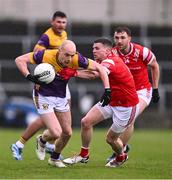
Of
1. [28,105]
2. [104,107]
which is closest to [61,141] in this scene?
[104,107]

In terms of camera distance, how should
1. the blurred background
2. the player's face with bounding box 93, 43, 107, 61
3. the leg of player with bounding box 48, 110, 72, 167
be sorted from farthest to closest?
the blurred background
the leg of player with bounding box 48, 110, 72, 167
the player's face with bounding box 93, 43, 107, 61

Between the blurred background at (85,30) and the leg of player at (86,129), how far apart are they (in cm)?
1378

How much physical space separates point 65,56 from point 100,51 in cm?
78

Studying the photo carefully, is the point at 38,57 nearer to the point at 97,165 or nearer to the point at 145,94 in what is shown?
the point at 97,165

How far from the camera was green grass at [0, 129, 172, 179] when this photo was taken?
12.7 m

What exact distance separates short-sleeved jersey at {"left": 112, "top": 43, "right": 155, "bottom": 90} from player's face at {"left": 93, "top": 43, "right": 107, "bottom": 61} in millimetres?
912

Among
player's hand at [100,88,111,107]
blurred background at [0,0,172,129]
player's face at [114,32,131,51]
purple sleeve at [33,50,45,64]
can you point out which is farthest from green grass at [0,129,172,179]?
blurred background at [0,0,172,129]

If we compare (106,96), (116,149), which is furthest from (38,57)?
(116,149)

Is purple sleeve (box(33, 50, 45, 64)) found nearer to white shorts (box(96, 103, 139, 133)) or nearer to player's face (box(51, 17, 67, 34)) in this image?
white shorts (box(96, 103, 139, 133))

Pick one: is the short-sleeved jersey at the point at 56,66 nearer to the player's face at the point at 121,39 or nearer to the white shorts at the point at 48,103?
the white shorts at the point at 48,103

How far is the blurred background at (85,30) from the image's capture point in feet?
94.3

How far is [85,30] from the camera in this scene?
100ft

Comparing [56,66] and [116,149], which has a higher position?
[56,66]

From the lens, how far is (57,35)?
16016 mm
